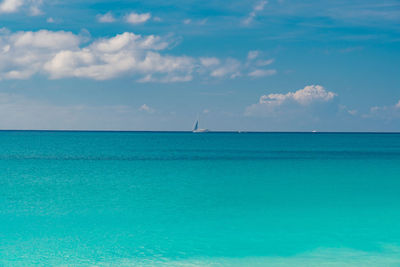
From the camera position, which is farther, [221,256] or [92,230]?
[92,230]

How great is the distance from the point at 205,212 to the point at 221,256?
8.32 m

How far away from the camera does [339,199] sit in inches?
1196

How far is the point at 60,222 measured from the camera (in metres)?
22.7

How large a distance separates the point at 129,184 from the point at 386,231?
22840mm

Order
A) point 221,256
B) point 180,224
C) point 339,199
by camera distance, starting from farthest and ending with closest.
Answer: point 339,199 < point 180,224 < point 221,256

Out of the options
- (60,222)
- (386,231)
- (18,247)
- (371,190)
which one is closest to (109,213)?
(60,222)

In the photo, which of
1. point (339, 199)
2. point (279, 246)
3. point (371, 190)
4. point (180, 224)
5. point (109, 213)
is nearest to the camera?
point (279, 246)

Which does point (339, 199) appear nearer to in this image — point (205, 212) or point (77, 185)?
point (205, 212)

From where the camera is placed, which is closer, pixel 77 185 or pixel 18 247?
pixel 18 247

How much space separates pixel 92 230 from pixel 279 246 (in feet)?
29.2

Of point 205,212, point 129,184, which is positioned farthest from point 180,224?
point 129,184

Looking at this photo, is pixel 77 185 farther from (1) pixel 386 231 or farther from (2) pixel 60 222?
(1) pixel 386 231

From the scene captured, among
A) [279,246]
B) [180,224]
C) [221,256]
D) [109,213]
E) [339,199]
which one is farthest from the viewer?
[339,199]

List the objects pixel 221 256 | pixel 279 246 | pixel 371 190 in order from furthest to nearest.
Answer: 1. pixel 371 190
2. pixel 279 246
3. pixel 221 256
